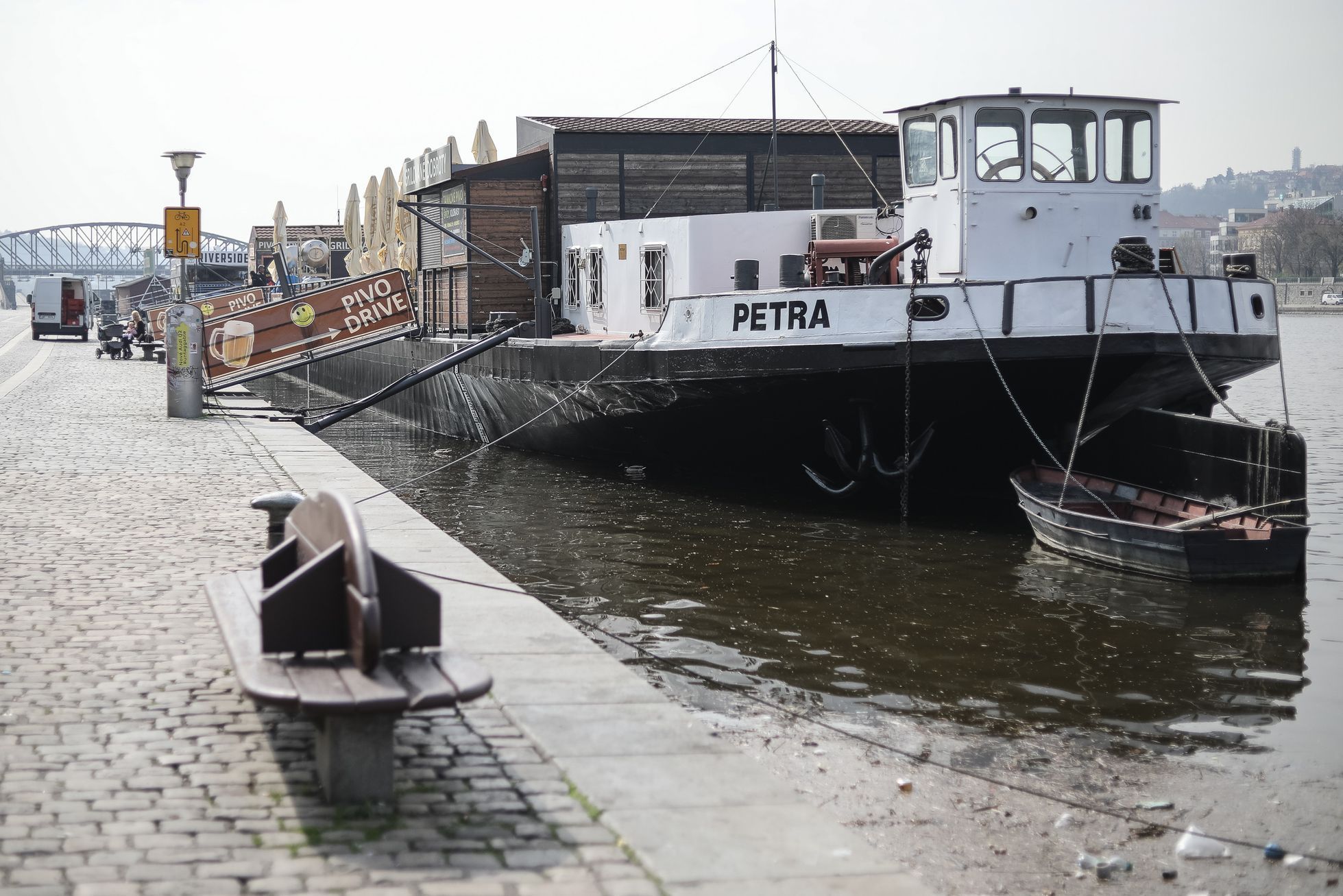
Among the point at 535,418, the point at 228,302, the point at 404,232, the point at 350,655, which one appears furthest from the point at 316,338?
the point at 350,655

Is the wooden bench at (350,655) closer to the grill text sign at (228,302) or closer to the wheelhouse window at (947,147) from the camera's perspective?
the wheelhouse window at (947,147)

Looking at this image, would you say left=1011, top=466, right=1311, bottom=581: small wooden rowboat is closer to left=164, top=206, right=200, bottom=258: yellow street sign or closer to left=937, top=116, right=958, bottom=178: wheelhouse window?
left=937, top=116, right=958, bottom=178: wheelhouse window

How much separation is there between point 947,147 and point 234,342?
13.6 m

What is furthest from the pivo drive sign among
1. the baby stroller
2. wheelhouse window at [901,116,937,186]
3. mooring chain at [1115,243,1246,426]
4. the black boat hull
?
the baby stroller

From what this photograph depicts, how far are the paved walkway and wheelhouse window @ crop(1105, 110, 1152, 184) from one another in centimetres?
1053

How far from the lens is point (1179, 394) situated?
1602 cm

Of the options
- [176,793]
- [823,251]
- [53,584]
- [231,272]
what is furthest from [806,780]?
[231,272]

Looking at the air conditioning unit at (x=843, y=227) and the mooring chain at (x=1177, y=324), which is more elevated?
the air conditioning unit at (x=843, y=227)

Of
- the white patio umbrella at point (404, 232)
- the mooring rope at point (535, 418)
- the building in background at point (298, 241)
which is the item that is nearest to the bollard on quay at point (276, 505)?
the mooring rope at point (535, 418)

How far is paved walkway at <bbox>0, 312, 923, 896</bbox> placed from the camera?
14.2 feet

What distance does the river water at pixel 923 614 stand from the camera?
8586mm

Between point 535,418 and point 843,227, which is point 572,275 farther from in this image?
point 843,227

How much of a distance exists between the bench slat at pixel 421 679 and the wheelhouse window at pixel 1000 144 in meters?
12.3

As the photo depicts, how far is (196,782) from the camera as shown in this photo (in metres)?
5.07
